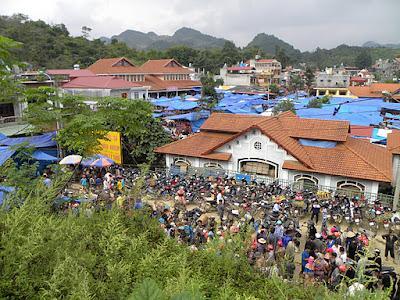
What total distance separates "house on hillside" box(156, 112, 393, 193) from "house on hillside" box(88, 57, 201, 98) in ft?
102

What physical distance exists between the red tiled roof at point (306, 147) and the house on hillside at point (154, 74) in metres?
31.0

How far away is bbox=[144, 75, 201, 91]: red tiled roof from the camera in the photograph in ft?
169

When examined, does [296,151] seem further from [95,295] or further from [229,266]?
[95,295]

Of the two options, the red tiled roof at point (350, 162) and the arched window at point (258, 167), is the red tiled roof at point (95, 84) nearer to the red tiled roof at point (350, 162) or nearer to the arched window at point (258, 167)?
the arched window at point (258, 167)

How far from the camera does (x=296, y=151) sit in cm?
1670

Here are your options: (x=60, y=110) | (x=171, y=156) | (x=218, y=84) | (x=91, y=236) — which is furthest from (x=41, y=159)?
(x=218, y=84)

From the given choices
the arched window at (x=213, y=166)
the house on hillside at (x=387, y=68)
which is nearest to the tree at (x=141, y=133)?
the arched window at (x=213, y=166)

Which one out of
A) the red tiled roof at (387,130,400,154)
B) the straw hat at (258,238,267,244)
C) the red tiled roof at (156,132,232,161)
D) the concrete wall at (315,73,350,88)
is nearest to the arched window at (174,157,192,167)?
the red tiled roof at (156,132,232,161)

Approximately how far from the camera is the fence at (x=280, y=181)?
1484cm

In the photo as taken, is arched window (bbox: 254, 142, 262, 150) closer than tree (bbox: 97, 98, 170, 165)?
Yes

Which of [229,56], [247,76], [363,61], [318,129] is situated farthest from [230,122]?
[363,61]

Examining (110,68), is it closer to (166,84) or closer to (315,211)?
(166,84)

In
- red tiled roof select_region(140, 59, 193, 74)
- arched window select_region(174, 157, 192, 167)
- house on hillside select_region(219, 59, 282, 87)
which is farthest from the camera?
house on hillside select_region(219, 59, 282, 87)

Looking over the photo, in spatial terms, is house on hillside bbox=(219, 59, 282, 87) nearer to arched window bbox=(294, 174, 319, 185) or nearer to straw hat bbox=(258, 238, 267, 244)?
arched window bbox=(294, 174, 319, 185)
